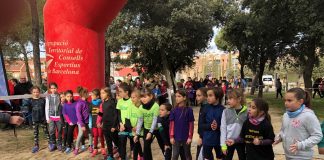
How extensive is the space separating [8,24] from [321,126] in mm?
3674

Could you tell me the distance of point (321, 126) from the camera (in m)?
3.98

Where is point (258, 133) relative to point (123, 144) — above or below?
above

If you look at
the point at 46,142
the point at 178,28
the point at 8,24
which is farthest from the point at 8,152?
the point at 178,28

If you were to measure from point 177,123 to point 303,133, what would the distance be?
2.20 meters

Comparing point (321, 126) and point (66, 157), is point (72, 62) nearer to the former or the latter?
point (66, 157)

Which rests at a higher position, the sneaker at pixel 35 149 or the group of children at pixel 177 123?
the group of children at pixel 177 123

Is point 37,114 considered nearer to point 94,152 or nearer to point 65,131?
point 65,131

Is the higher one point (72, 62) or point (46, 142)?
point (72, 62)

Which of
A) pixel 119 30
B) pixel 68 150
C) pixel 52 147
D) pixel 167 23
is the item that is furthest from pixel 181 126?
pixel 167 23

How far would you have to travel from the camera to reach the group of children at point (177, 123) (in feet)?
13.2

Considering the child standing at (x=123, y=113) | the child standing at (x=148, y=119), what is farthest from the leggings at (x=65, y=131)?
the child standing at (x=148, y=119)

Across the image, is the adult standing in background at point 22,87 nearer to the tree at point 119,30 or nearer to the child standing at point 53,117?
the child standing at point 53,117

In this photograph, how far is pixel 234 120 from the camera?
16.4 feet

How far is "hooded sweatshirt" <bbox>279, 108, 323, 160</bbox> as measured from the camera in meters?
3.83
